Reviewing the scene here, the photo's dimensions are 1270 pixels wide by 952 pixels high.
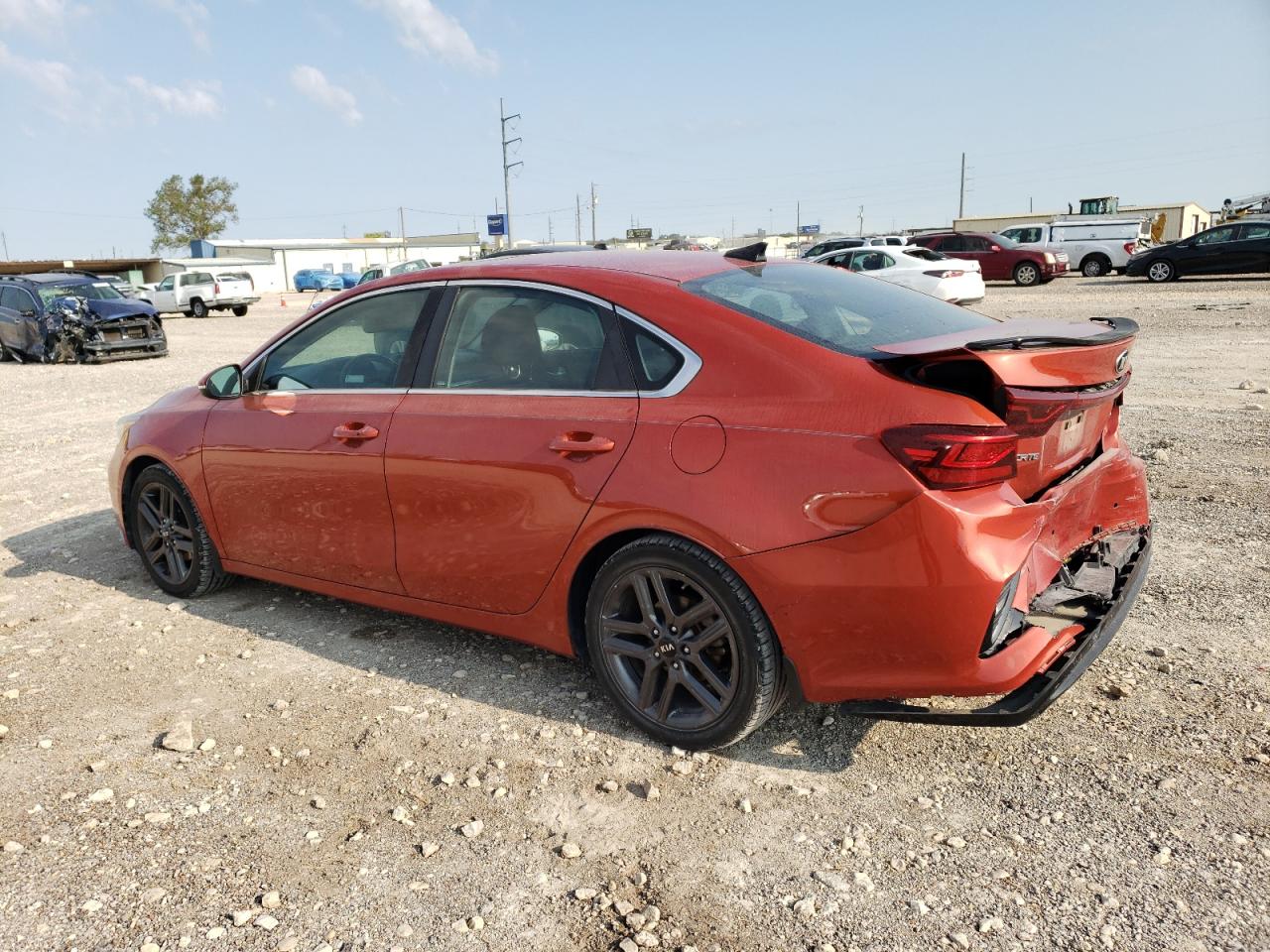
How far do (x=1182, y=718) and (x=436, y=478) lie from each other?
2.80m

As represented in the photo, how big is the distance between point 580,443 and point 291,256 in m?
87.4

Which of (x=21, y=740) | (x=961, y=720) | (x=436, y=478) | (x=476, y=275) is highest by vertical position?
(x=476, y=275)

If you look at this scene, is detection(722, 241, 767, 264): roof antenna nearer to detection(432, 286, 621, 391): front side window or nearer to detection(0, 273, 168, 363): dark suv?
detection(432, 286, 621, 391): front side window

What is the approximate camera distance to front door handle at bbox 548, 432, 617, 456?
3299 millimetres

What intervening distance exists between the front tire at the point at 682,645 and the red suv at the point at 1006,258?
26.4 metres

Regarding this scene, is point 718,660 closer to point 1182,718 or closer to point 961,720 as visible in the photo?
point 961,720

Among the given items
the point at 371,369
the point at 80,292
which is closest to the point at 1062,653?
the point at 371,369

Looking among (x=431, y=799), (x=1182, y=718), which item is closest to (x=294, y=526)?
(x=431, y=799)

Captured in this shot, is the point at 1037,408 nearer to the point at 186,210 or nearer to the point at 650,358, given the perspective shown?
the point at 650,358

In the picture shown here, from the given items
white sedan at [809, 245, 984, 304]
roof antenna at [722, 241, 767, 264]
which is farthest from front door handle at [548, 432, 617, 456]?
white sedan at [809, 245, 984, 304]

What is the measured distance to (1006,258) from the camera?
92.7ft

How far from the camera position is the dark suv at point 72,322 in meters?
18.9

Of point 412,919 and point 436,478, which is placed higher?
point 436,478

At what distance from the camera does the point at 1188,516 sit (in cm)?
559
